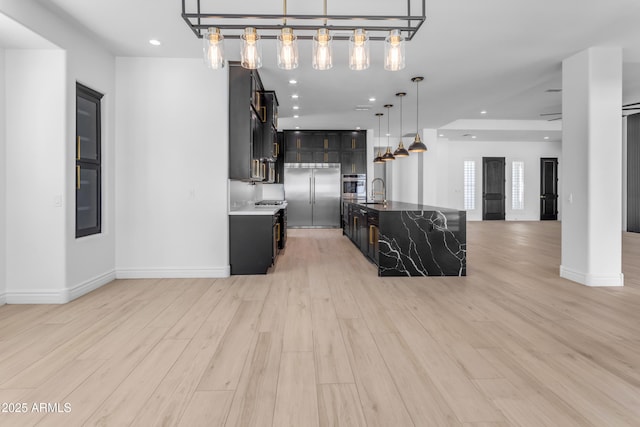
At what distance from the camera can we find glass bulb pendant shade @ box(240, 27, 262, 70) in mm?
2322

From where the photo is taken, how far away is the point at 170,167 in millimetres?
4523

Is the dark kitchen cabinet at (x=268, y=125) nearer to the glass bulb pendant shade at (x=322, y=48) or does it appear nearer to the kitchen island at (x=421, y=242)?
the kitchen island at (x=421, y=242)

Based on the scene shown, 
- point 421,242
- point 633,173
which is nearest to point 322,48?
point 421,242

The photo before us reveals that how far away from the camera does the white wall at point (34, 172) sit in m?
3.47

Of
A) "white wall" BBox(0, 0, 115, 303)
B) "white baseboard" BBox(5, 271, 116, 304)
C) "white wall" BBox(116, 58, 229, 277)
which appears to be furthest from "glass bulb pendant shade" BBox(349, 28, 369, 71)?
"white baseboard" BBox(5, 271, 116, 304)

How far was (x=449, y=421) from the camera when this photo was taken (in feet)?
5.41

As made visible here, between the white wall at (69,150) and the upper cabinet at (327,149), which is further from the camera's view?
the upper cabinet at (327,149)

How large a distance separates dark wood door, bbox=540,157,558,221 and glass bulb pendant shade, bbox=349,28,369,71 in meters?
12.7

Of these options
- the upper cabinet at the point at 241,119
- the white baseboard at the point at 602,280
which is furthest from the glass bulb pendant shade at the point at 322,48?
the white baseboard at the point at 602,280

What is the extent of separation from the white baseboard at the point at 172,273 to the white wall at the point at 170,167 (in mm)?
13

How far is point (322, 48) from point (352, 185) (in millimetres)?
7458

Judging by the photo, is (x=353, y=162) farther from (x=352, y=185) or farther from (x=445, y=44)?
(x=445, y=44)

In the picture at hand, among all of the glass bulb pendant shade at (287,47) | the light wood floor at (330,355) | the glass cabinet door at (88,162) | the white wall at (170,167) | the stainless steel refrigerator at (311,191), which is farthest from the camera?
the stainless steel refrigerator at (311,191)

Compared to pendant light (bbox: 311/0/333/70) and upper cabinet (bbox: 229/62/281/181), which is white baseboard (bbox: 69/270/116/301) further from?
pendant light (bbox: 311/0/333/70)
